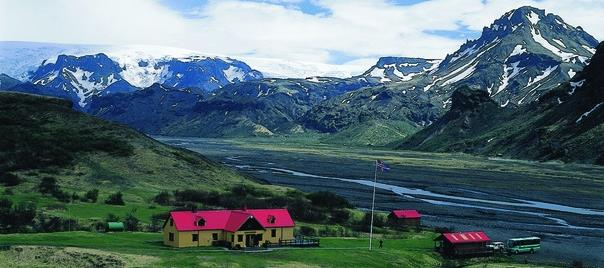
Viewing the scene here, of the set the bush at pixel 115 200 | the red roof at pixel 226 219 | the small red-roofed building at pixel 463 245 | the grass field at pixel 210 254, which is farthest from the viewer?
the bush at pixel 115 200

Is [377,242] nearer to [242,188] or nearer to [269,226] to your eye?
[269,226]

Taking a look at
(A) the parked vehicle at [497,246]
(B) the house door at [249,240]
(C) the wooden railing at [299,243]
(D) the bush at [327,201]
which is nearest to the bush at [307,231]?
(C) the wooden railing at [299,243]

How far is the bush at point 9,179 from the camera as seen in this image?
16755 cm

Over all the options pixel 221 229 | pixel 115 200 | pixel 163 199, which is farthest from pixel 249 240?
pixel 163 199

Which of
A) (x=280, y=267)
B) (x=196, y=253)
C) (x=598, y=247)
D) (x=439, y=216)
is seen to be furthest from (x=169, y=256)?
(x=439, y=216)

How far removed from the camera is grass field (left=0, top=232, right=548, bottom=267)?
81.6 m

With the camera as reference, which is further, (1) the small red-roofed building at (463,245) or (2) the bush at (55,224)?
(2) the bush at (55,224)

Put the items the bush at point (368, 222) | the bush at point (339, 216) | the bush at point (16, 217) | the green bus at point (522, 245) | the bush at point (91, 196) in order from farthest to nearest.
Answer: the bush at point (91, 196) < the bush at point (339, 216) < the bush at point (368, 222) < the green bus at point (522, 245) < the bush at point (16, 217)

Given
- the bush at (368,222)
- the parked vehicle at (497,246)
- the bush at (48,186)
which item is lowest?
the parked vehicle at (497,246)

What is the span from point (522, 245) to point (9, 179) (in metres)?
118

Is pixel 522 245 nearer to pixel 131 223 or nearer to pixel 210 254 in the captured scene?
pixel 210 254

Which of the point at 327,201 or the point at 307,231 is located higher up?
the point at 327,201

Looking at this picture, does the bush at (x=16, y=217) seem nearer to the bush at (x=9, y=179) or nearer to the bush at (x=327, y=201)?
the bush at (x=9, y=179)

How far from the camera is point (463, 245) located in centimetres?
11038
